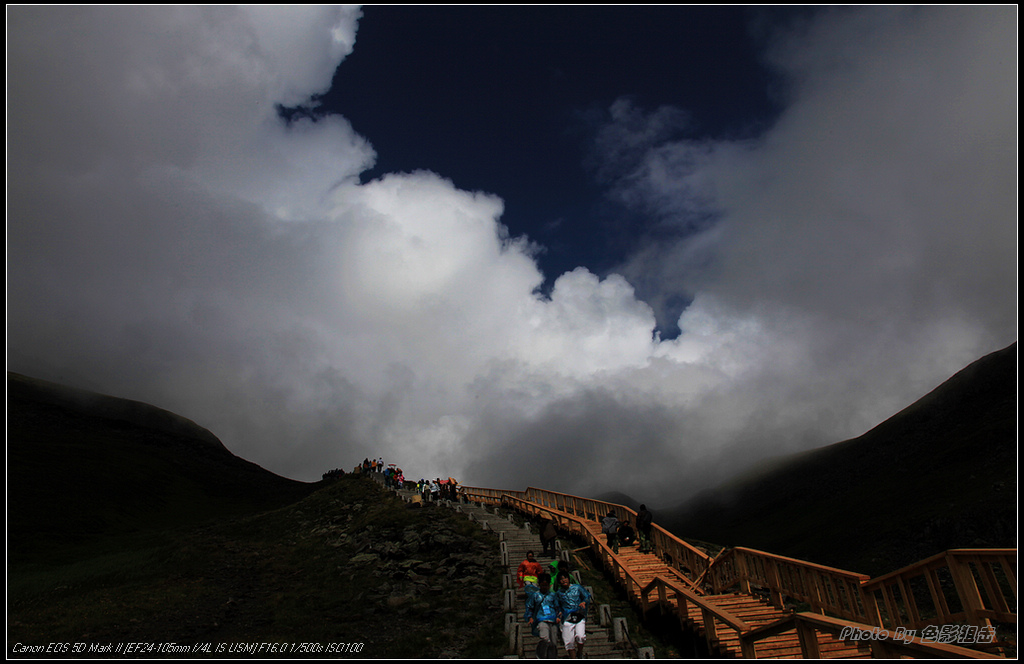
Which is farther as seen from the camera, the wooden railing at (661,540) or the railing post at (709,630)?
the wooden railing at (661,540)

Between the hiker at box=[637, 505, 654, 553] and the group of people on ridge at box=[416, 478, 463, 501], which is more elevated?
the group of people on ridge at box=[416, 478, 463, 501]

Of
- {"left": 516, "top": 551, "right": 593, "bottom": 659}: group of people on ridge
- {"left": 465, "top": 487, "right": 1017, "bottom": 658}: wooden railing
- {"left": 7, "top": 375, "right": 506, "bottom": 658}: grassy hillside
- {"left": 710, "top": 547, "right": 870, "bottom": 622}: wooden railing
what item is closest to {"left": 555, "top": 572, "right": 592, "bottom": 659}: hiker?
{"left": 516, "top": 551, "right": 593, "bottom": 659}: group of people on ridge

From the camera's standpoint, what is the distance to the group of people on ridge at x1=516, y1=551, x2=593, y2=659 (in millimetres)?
9375

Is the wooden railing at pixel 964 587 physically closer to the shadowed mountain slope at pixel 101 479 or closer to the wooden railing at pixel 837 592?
the wooden railing at pixel 837 592

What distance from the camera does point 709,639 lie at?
994 cm

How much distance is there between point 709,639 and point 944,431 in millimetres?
193775

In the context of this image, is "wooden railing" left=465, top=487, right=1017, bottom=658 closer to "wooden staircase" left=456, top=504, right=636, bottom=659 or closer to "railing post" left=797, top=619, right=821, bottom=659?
"railing post" left=797, top=619, right=821, bottom=659

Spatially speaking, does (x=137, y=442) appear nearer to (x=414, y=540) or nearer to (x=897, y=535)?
(x=414, y=540)

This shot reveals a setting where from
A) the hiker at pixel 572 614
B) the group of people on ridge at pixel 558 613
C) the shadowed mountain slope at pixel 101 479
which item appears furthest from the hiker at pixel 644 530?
the shadowed mountain slope at pixel 101 479

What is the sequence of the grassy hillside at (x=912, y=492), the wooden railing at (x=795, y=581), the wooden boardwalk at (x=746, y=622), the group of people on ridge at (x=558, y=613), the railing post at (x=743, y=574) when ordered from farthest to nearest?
1. the grassy hillside at (x=912, y=492)
2. the railing post at (x=743, y=574)
3. the wooden railing at (x=795, y=581)
4. the group of people on ridge at (x=558, y=613)
5. the wooden boardwalk at (x=746, y=622)

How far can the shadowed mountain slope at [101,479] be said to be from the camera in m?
48.8

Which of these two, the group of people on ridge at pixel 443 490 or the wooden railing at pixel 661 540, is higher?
the group of people on ridge at pixel 443 490

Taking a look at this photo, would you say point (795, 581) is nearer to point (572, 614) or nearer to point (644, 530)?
point (572, 614)

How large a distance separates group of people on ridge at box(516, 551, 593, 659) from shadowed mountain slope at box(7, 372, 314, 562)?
48.0 metres
